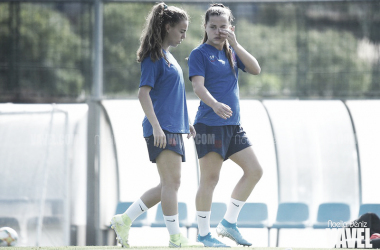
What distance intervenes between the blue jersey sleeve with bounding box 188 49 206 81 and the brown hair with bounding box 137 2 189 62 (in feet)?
0.77

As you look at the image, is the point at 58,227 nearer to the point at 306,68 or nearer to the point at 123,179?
the point at 123,179

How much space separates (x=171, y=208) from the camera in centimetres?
541

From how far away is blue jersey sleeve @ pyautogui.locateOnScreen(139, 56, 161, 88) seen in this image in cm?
531

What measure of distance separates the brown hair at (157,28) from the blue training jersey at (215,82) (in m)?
0.26

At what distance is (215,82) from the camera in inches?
220

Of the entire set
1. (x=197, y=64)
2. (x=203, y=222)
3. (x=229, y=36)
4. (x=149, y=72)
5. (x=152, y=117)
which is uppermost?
(x=229, y=36)

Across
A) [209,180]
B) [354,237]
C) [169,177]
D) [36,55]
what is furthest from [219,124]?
[36,55]

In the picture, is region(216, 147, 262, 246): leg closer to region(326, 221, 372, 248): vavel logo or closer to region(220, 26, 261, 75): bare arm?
region(220, 26, 261, 75): bare arm

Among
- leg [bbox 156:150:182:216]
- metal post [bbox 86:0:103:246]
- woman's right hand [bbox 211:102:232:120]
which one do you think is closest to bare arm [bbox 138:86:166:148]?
leg [bbox 156:150:182:216]

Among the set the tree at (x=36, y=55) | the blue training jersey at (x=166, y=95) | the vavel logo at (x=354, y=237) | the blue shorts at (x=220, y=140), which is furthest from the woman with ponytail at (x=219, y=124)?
the tree at (x=36, y=55)

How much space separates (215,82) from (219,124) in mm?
318

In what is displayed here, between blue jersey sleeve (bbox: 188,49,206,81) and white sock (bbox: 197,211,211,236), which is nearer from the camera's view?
blue jersey sleeve (bbox: 188,49,206,81)

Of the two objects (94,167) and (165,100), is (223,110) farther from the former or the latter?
(94,167)

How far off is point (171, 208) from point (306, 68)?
1451cm
